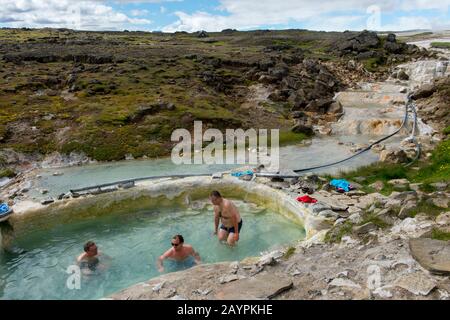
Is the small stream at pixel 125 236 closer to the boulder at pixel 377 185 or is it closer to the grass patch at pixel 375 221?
the grass patch at pixel 375 221

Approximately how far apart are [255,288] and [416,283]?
3125 mm

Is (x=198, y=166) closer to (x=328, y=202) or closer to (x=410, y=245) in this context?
(x=328, y=202)

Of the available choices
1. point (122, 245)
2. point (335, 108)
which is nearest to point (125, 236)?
point (122, 245)

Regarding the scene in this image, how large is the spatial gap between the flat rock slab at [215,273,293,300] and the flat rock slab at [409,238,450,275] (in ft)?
8.98

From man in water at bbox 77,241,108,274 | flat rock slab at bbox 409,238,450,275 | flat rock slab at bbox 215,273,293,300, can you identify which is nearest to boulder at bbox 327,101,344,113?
man in water at bbox 77,241,108,274

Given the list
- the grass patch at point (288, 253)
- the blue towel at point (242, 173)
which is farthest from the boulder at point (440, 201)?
the blue towel at point (242, 173)

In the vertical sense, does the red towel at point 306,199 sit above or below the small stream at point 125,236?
above

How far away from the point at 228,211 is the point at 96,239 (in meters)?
5.63

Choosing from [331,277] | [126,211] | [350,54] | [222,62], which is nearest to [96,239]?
[126,211]

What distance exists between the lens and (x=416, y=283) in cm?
777

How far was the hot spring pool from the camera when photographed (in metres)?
12.2

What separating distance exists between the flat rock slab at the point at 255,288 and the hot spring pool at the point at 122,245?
12.5 ft

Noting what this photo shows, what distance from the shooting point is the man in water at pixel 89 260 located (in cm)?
1259

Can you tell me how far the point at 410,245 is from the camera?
9133 mm
